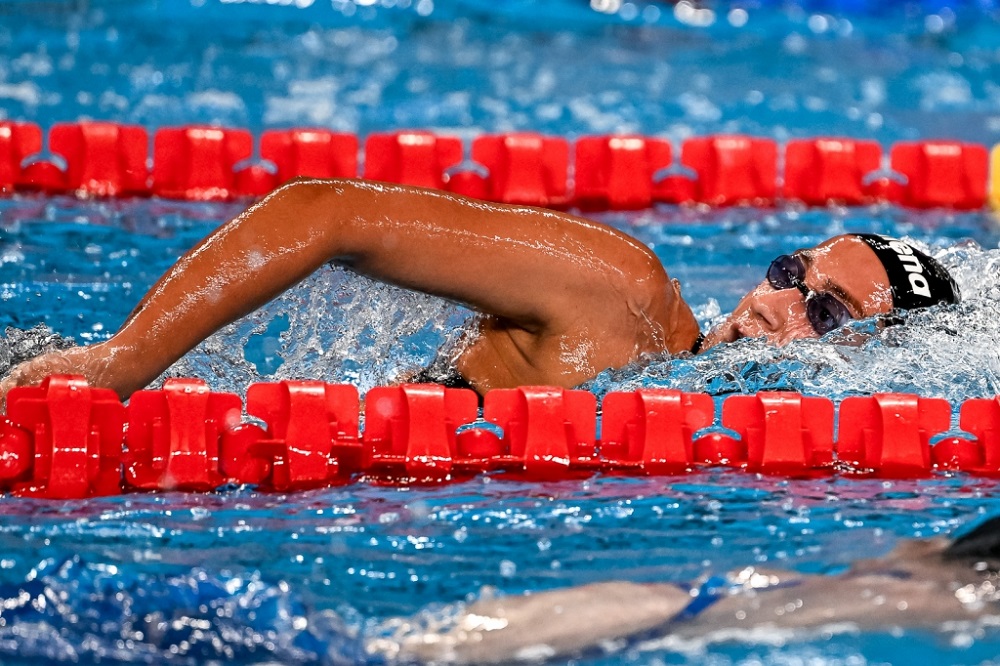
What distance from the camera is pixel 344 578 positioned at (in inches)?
85.3

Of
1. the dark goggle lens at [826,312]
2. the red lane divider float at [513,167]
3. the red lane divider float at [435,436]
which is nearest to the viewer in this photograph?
the red lane divider float at [435,436]

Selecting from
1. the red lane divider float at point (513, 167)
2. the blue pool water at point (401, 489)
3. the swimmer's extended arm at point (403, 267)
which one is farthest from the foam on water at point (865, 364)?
the red lane divider float at point (513, 167)

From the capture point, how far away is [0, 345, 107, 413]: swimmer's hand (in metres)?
2.25

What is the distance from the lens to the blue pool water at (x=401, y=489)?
6.58ft

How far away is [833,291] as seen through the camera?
283 cm

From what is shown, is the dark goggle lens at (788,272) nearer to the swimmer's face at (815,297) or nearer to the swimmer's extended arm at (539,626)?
the swimmer's face at (815,297)

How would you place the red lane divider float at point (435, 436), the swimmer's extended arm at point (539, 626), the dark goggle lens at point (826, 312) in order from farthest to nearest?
the dark goggle lens at point (826, 312) → the red lane divider float at point (435, 436) → the swimmer's extended arm at point (539, 626)

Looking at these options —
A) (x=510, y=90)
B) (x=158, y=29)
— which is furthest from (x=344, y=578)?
(x=158, y=29)

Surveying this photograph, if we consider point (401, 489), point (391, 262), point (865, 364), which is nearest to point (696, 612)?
point (401, 489)

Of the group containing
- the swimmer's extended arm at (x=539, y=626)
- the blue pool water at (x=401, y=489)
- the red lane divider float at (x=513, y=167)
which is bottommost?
the swimmer's extended arm at (x=539, y=626)

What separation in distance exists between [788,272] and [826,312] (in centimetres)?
12

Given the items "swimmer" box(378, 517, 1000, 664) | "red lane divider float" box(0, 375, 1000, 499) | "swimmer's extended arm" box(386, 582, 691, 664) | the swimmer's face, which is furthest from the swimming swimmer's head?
"swimmer's extended arm" box(386, 582, 691, 664)

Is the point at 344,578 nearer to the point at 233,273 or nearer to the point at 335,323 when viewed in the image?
the point at 233,273

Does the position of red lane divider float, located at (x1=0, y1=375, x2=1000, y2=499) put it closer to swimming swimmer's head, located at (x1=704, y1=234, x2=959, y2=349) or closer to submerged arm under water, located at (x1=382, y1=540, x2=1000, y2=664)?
swimming swimmer's head, located at (x1=704, y1=234, x2=959, y2=349)
